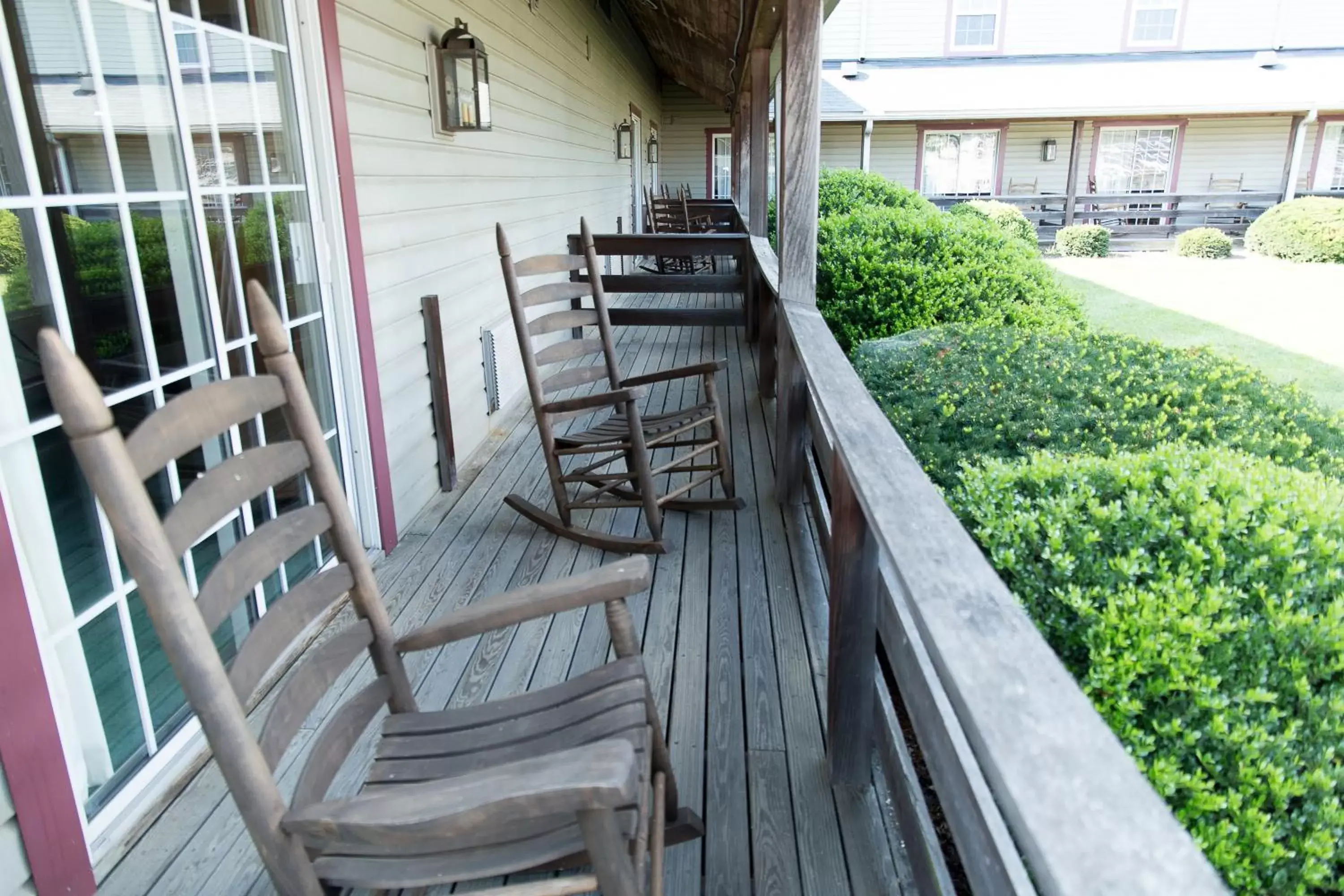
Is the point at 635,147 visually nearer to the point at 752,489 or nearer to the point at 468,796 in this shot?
the point at 752,489

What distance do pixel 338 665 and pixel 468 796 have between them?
47 cm

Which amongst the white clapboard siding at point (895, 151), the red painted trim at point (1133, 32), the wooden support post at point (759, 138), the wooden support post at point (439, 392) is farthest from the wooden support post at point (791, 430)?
the red painted trim at point (1133, 32)

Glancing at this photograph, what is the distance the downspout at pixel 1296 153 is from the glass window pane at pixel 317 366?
17.3 meters

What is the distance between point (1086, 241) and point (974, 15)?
5.48 metres

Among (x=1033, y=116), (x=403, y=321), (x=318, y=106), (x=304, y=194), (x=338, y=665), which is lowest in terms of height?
(x=338, y=665)

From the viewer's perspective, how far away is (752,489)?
3393 millimetres

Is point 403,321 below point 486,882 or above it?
above

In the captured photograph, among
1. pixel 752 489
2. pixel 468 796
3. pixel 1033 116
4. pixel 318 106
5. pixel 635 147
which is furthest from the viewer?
pixel 1033 116

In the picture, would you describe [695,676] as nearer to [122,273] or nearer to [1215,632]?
[1215,632]

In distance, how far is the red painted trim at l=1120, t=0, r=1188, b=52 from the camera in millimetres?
16500

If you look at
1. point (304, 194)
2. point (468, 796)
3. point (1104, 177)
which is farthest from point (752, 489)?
point (1104, 177)

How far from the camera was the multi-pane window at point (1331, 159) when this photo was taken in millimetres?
16234

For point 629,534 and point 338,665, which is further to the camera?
point 629,534

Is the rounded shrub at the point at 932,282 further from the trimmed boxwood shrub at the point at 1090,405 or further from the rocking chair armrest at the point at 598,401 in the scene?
the rocking chair armrest at the point at 598,401
